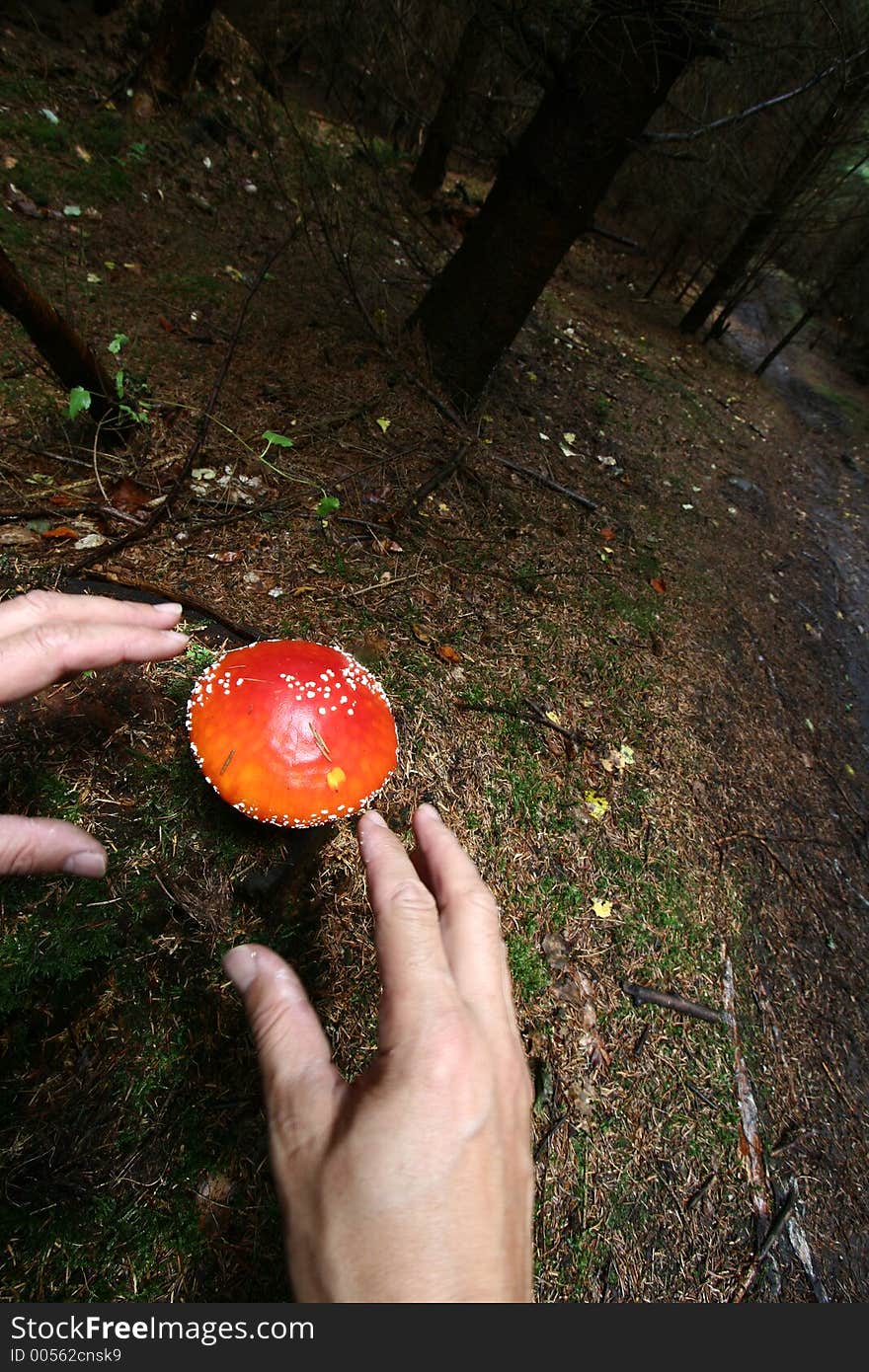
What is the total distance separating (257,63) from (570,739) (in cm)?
1008

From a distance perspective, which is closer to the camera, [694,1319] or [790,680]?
[694,1319]

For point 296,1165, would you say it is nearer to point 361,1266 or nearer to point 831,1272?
point 361,1266

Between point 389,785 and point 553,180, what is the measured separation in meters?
3.81

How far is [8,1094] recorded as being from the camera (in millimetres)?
1361

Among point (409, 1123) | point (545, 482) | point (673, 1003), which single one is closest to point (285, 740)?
point (409, 1123)

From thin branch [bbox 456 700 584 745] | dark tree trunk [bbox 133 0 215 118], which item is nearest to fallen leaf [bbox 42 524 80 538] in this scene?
thin branch [bbox 456 700 584 745]

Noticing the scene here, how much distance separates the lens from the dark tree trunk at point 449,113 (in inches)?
192

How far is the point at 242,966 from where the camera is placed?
125cm

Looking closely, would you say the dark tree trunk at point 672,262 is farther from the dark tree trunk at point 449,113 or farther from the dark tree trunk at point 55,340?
the dark tree trunk at point 55,340

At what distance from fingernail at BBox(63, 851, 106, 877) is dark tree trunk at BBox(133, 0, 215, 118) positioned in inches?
300

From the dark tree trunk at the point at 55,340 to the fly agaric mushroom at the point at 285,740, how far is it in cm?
168

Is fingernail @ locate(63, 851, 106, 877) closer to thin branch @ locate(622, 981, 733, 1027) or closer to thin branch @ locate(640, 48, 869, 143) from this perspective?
thin branch @ locate(622, 981, 733, 1027)

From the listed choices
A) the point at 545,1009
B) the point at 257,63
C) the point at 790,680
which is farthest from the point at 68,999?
the point at 257,63

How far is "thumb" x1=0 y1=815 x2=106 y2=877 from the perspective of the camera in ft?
4.36
